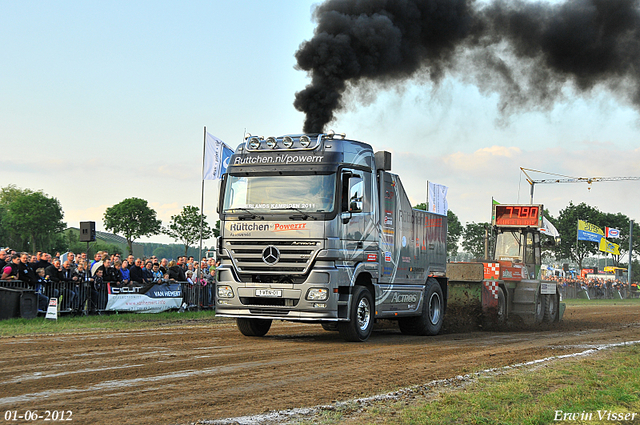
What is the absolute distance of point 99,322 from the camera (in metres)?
17.3

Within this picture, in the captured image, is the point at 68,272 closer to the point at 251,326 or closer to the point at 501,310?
the point at 251,326

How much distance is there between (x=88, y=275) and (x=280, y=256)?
29.4ft

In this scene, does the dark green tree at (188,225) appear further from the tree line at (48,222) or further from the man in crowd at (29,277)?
the man in crowd at (29,277)

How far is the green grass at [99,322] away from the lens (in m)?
15.0

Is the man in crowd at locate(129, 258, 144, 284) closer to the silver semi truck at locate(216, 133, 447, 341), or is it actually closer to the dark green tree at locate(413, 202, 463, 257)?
the silver semi truck at locate(216, 133, 447, 341)

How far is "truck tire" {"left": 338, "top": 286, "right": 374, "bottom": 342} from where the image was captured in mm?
12898

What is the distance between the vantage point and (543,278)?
78.5 ft

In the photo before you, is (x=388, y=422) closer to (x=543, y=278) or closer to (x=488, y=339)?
(x=488, y=339)

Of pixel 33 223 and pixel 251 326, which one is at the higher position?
pixel 33 223

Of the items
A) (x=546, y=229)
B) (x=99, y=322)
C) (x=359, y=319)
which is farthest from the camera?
(x=546, y=229)

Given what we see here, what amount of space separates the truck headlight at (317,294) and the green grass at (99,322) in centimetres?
571

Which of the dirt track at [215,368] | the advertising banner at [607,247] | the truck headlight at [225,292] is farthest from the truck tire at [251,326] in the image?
the advertising banner at [607,247]

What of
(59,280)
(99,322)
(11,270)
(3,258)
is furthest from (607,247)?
(11,270)

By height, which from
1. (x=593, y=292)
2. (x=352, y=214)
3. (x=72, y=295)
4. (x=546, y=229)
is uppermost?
(x=546, y=229)
